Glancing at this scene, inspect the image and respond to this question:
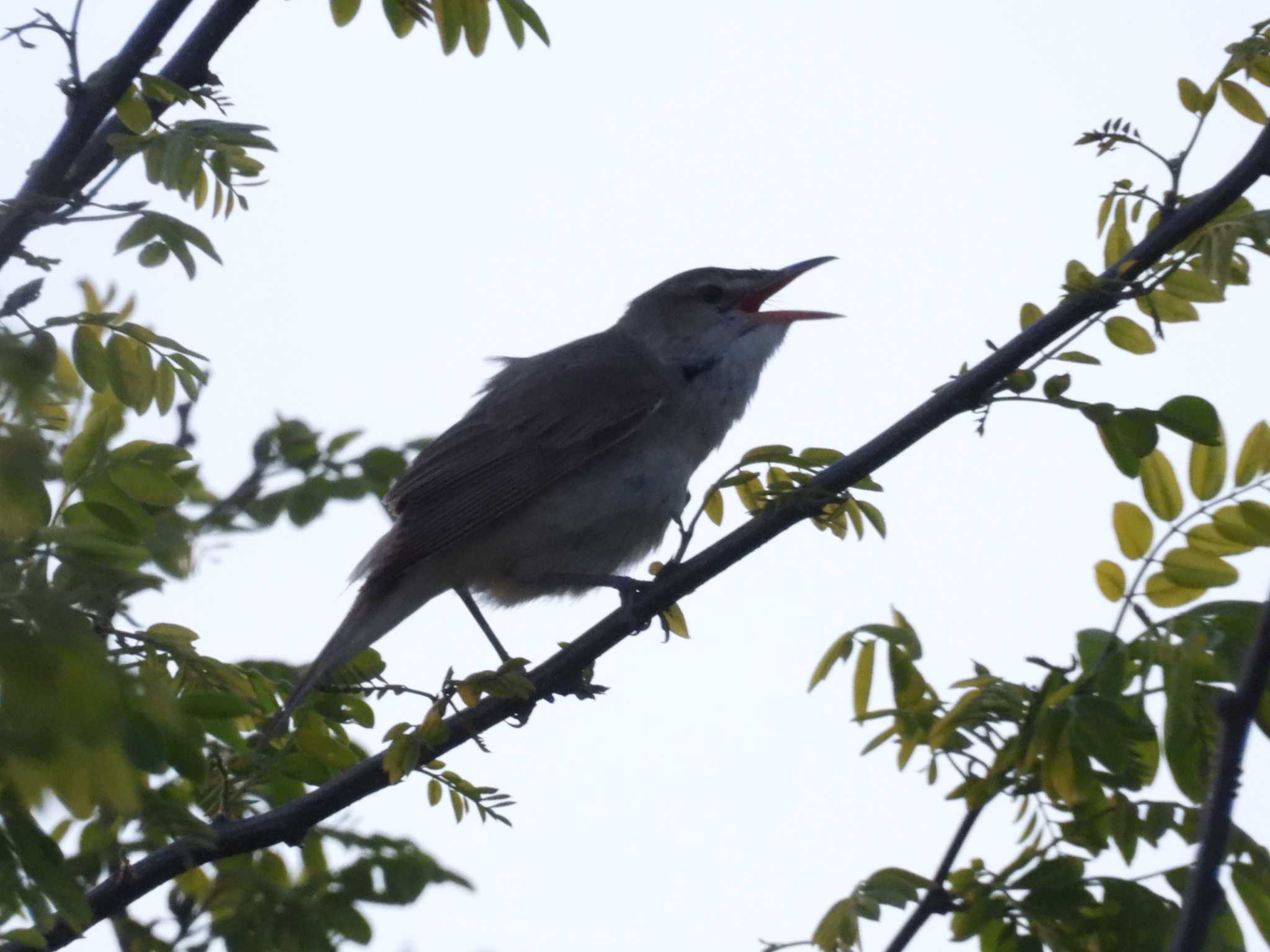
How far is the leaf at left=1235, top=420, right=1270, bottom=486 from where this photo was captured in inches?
117

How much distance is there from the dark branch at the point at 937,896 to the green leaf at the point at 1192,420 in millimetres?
818

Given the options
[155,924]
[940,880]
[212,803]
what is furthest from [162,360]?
[940,880]

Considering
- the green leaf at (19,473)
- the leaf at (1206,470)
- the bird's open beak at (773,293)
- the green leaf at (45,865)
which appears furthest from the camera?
the bird's open beak at (773,293)

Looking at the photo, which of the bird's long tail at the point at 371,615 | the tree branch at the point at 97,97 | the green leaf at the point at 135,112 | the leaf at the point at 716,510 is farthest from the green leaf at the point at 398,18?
the bird's long tail at the point at 371,615

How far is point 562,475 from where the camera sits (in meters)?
5.54

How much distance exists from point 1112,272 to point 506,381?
382cm

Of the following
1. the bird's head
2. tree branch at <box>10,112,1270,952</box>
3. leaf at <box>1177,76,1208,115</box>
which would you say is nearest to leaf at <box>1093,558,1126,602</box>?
tree branch at <box>10,112,1270,952</box>

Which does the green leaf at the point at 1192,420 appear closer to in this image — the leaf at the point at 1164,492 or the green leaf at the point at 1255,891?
the leaf at the point at 1164,492

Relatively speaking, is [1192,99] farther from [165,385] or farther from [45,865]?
[45,865]

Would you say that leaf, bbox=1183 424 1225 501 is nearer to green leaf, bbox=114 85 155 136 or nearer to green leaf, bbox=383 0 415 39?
green leaf, bbox=383 0 415 39

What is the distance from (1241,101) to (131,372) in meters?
2.49

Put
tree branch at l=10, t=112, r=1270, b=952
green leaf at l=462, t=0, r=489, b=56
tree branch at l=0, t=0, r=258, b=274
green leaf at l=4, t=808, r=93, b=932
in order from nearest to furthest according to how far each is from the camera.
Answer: green leaf at l=4, t=808, r=93, b=932 → tree branch at l=0, t=0, r=258, b=274 → tree branch at l=10, t=112, r=1270, b=952 → green leaf at l=462, t=0, r=489, b=56

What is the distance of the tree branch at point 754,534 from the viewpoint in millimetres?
2855

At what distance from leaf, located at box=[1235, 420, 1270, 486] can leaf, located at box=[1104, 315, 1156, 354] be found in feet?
0.87
